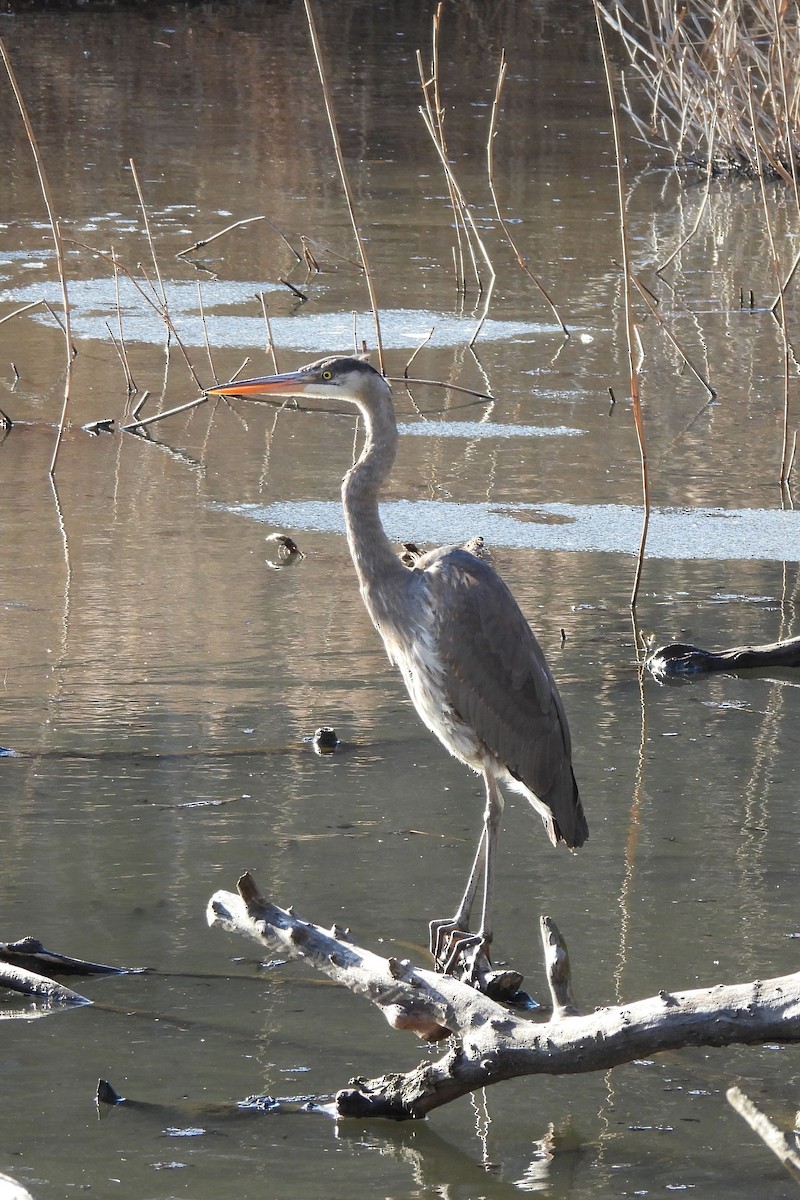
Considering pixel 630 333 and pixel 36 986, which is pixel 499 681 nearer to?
pixel 36 986

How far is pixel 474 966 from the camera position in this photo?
11.7 feet

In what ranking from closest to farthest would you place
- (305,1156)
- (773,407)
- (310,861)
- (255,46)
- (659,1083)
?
(305,1156) → (659,1083) → (310,861) → (773,407) → (255,46)

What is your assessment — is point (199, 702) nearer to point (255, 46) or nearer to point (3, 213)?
point (3, 213)

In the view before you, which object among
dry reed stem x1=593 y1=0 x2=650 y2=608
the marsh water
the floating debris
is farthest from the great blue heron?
dry reed stem x1=593 y1=0 x2=650 y2=608

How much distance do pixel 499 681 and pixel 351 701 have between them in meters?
1.25

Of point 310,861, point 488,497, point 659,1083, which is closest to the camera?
point 659,1083

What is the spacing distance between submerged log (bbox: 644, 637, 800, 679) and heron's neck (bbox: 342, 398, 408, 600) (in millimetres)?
1580

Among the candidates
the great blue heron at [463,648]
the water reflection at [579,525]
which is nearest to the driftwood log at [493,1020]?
the great blue heron at [463,648]

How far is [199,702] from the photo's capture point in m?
5.21

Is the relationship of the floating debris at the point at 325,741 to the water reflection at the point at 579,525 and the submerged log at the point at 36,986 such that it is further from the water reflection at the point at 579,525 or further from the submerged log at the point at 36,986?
the water reflection at the point at 579,525

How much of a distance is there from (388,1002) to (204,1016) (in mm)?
535

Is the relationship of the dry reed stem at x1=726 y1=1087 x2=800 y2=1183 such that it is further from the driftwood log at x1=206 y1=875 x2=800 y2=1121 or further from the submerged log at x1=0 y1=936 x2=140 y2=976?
the submerged log at x1=0 y1=936 x2=140 y2=976

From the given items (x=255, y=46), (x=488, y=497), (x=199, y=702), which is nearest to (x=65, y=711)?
(x=199, y=702)

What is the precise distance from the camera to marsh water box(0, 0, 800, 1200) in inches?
125
